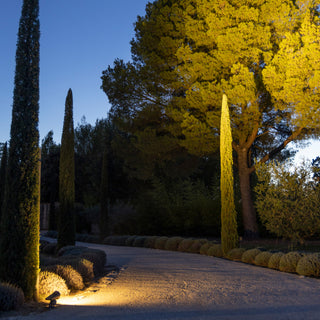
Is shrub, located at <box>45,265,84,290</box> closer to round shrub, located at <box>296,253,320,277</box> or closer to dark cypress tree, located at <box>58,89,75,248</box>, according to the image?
round shrub, located at <box>296,253,320,277</box>

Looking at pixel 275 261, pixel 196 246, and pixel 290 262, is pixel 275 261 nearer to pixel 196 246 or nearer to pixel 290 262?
pixel 290 262

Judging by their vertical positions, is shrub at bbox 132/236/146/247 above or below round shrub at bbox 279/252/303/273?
below

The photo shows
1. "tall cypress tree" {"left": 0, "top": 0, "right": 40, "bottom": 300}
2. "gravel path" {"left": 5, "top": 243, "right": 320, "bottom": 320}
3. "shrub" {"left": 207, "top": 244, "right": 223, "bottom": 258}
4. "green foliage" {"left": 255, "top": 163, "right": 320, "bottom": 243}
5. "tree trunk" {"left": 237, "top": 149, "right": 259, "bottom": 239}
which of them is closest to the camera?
"gravel path" {"left": 5, "top": 243, "right": 320, "bottom": 320}

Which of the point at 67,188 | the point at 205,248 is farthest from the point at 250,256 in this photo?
the point at 67,188

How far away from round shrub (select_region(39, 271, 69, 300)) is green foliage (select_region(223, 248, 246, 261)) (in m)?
6.29

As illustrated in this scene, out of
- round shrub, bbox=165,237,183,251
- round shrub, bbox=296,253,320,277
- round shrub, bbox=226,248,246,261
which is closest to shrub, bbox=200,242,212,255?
round shrub, bbox=226,248,246,261

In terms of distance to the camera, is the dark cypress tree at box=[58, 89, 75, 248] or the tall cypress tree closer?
the tall cypress tree

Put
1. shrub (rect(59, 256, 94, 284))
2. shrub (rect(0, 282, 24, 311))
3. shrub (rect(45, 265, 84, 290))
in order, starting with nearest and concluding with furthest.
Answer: shrub (rect(0, 282, 24, 311)) < shrub (rect(45, 265, 84, 290)) < shrub (rect(59, 256, 94, 284))

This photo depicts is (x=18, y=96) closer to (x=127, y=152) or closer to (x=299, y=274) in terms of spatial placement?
(x=299, y=274)

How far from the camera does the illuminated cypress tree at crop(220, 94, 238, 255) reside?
11672 millimetres

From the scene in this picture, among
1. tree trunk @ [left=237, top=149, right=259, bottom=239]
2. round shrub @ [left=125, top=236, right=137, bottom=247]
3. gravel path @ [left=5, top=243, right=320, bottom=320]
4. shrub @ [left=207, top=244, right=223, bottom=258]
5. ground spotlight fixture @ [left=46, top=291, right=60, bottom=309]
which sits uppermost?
tree trunk @ [left=237, top=149, right=259, bottom=239]

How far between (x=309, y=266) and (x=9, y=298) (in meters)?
6.19

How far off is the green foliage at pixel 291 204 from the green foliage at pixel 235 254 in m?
1.70

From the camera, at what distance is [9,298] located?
→ 4.76 m
